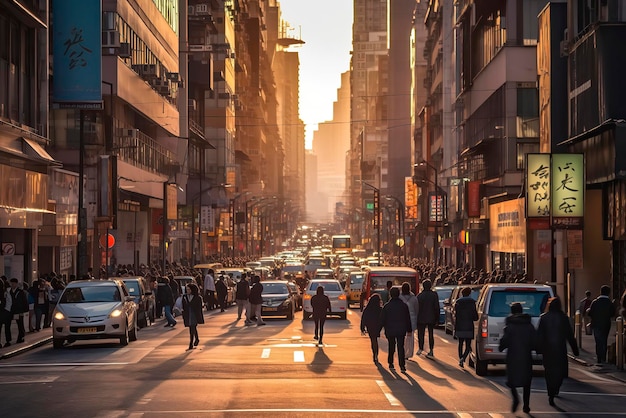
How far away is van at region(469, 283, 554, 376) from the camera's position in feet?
78.4

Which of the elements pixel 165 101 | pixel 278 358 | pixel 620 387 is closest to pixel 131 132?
pixel 165 101

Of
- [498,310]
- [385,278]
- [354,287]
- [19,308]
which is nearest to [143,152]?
[354,287]

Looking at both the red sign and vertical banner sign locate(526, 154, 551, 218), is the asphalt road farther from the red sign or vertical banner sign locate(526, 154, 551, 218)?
the red sign

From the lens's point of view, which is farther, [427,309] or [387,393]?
[427,309]

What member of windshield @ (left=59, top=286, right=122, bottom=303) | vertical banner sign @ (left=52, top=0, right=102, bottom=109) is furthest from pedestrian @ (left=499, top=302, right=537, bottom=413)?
vertical banner sign @ (left=52, top=0, right=102, bottom=109)

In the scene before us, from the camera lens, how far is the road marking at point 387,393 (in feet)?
61.0

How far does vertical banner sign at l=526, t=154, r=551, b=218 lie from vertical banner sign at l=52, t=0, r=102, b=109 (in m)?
17.4

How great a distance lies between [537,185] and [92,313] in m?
18.0

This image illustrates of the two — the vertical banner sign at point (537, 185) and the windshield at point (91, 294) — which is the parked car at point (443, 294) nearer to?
the vertical banner sign at point (537, 185)

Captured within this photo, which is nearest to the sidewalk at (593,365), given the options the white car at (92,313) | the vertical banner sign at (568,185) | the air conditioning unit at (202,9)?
the vertical banner sign at (568,185)

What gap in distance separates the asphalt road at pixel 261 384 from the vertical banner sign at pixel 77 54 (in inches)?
750

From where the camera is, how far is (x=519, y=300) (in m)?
24.1

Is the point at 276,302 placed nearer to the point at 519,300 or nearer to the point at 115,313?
the point at 115,313

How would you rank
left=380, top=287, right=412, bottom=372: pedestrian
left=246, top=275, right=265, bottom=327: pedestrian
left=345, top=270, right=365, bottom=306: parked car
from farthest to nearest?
1. left=345, top=270, right=365, bottom=306: parked car
2. left=246, top=275, right=265, bottom=327: pedestrian
3. left=380, top=287, right=412, bottom=372: pedestrian
